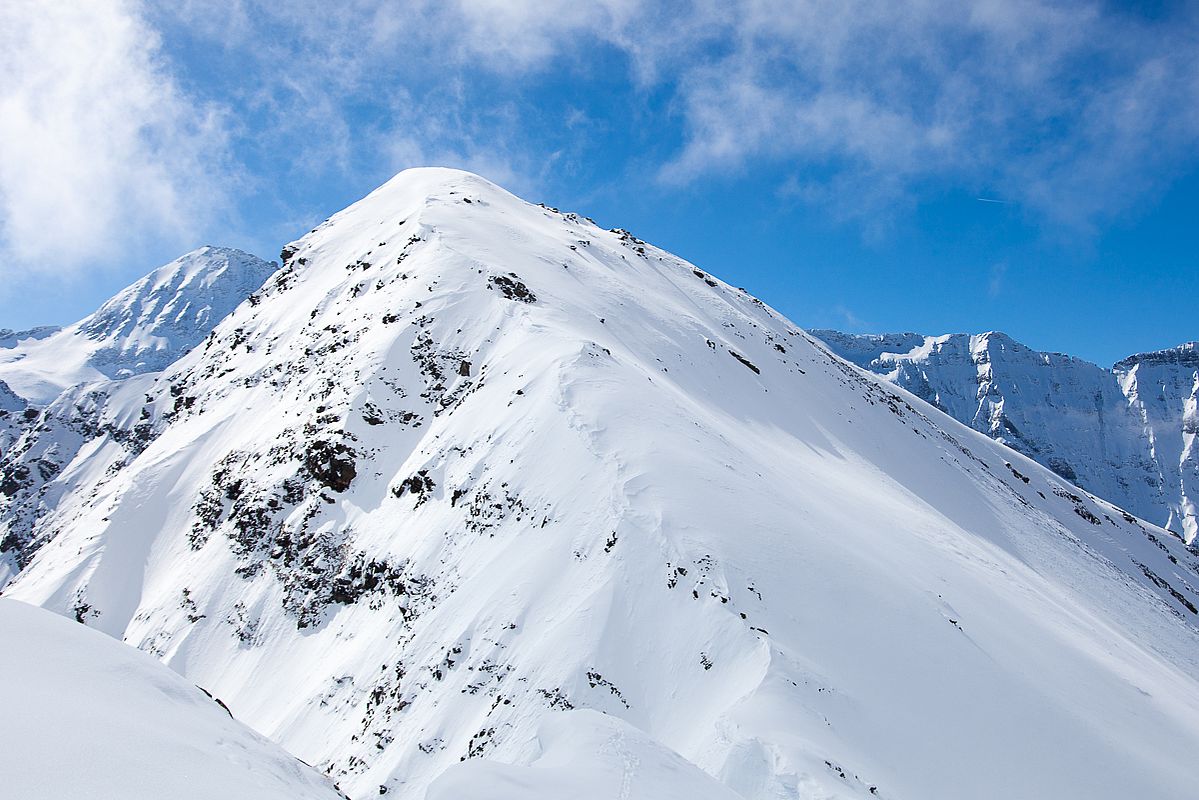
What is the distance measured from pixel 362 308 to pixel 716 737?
31.3 metres

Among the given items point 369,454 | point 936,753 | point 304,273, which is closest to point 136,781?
point 936,753

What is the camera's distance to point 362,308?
35.6 m

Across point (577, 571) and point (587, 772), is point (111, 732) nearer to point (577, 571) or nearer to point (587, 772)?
point (587, 772)

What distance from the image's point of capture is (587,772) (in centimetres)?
669

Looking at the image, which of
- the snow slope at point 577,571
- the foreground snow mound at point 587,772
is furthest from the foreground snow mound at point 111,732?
the snow slope at point 577,571

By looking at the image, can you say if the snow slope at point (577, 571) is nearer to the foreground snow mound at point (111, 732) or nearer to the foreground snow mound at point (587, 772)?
the foreground snow mound at point (587, 772)

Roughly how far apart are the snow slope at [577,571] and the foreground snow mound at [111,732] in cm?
198

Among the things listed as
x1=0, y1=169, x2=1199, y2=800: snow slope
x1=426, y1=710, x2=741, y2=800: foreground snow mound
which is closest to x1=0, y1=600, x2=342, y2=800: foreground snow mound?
x1=426, y1=710, x2=741, y2=800: foreground snow mound

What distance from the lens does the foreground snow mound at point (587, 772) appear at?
5.96 meters

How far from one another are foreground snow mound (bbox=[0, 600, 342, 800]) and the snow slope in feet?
6.50

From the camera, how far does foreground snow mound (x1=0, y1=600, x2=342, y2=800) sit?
180 inches

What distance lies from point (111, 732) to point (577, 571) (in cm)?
1237

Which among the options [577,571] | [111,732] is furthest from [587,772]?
[577,571]

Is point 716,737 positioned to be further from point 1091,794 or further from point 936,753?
point 1091,794
